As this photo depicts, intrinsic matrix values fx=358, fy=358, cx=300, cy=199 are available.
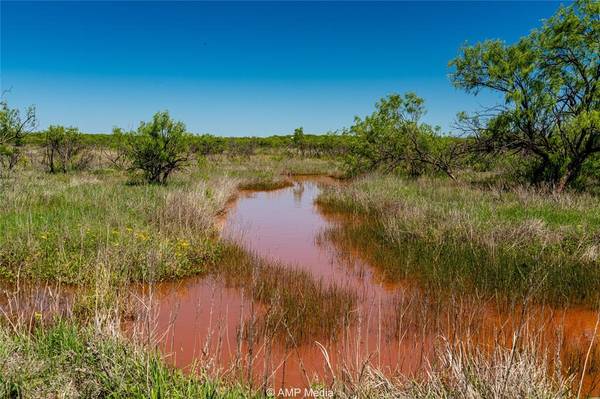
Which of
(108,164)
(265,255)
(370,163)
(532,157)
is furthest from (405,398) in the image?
(108,164)

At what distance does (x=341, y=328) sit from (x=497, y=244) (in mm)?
4635

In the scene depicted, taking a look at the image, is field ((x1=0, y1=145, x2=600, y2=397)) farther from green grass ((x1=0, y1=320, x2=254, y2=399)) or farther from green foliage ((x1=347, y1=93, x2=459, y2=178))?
green foliage ((x1=347, y1=93, x2=459, y2=178))

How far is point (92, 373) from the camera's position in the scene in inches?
118

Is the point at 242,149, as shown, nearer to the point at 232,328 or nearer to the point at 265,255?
the point at 265,255

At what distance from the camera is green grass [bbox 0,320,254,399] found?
284 cm

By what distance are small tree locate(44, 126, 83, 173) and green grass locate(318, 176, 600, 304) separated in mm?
17746

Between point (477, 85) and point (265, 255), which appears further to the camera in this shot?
point (477, 85)

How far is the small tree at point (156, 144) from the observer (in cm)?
1502

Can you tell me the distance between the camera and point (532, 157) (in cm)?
1642

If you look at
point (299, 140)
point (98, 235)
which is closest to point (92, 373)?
point (98, 235)

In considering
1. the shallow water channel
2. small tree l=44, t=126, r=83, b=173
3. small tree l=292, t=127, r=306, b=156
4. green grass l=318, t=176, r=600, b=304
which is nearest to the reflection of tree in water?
the shallow water channel

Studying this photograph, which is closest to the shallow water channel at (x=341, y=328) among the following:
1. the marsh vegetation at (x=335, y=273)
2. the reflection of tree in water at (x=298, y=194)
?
the marsh vegetation at (x=335, y=273)

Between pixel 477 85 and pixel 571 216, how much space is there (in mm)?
7871

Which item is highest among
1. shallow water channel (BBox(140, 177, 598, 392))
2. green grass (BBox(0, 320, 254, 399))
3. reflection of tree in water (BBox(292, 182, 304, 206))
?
reflection of tree in water (BBox(292, 182, 304, 206))
